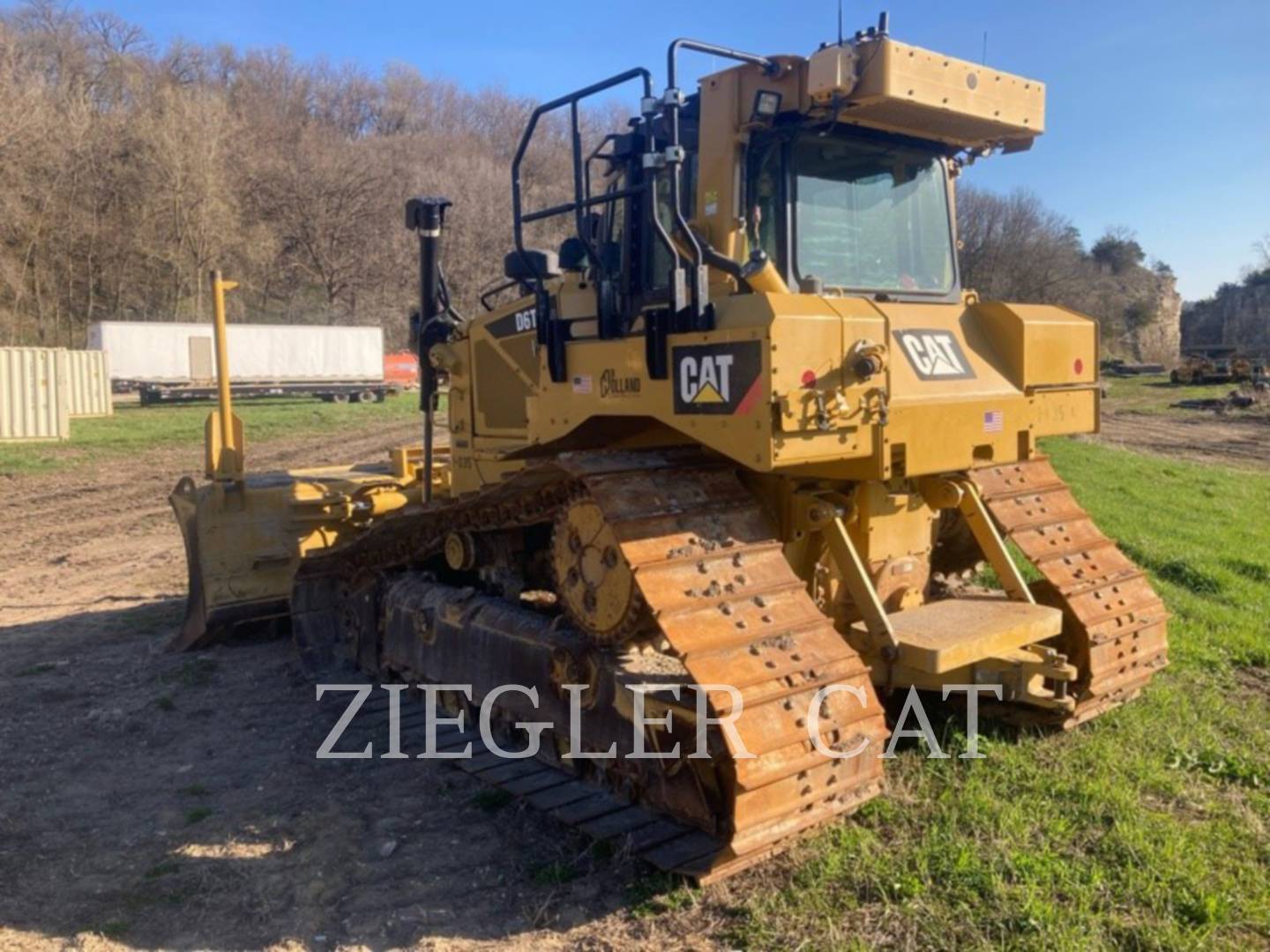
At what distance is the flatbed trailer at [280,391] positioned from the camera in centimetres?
3419

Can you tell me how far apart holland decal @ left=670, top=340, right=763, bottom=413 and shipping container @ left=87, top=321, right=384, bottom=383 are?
1280 inches

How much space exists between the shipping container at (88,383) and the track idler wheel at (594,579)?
25430 millimetres

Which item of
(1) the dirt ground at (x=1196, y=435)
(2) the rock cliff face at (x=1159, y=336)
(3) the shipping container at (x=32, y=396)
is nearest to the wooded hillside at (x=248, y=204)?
(2) the rock cliff face at (x=1159, y=336)

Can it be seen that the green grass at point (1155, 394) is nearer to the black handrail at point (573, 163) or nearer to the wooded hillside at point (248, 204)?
the wooded hillside at point (248, 204)

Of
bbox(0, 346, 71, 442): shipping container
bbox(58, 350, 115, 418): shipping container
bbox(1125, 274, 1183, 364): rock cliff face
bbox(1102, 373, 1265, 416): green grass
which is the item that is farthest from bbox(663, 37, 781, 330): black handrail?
bbox(1125, 274, 1183, 364): rock cliff face

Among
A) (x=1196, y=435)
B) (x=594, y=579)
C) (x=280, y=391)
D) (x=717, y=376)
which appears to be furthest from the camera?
(x=280, y=391)

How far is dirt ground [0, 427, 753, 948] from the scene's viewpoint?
384 centimetres

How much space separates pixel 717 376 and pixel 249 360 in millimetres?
35280

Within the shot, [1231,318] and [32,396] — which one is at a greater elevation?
[1231,318]

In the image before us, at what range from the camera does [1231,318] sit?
60125 mm

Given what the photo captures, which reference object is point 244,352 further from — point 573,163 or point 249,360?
point 573,163

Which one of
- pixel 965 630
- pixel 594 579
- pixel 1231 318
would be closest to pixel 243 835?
pixel 594 579

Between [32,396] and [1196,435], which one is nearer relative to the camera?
[32,396]

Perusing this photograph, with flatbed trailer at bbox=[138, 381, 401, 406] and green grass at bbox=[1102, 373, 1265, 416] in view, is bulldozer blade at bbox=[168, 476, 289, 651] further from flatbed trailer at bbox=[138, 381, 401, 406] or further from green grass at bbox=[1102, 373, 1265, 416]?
green grass at bbox=[1102, 373, 1265, 416]
